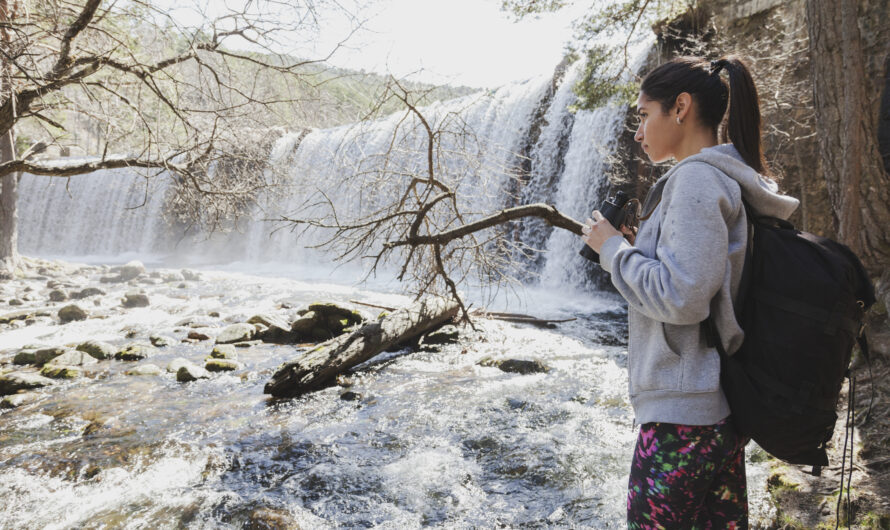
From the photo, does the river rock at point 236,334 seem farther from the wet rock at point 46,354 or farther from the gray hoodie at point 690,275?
the gray hoodie at point 690,275

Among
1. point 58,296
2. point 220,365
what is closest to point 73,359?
point 220,365

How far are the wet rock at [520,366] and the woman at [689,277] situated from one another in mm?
4612

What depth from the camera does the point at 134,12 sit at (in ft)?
13.9

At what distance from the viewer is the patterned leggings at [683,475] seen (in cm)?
124

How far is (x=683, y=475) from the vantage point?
125cm

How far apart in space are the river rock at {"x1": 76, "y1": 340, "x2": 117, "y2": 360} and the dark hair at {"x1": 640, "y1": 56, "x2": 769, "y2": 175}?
7.33m

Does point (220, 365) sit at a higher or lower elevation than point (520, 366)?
lower

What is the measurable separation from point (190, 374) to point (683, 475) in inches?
225

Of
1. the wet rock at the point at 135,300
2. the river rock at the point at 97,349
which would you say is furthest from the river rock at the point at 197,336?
the wet rock at the point at 135,300

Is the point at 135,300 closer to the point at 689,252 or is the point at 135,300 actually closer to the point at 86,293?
the point at 86,293

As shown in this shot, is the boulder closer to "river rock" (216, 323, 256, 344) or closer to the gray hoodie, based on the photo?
"river rock" (216, 323, 256, 344)

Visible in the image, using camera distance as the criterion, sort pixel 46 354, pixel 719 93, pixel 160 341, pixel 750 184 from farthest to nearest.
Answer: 1. pixel 160 341
2. pixel 46 354
3. pixel 719 93
4. pixel 750 184

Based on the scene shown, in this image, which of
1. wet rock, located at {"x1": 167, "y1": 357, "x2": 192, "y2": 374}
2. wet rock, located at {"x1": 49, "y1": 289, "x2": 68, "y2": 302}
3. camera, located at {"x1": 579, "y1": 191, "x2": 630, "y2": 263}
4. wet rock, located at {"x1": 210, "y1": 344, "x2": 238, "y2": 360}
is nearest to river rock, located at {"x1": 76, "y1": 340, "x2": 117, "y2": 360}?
wet rock, located at {"x1": 167, "y1": 357, "x2": 192, "y2": 374}

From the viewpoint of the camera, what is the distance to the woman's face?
1369 millimetres
